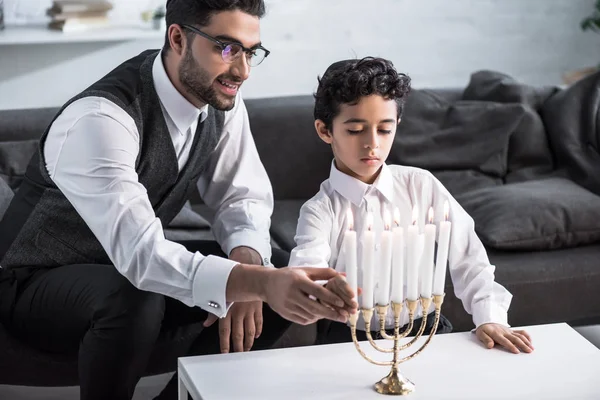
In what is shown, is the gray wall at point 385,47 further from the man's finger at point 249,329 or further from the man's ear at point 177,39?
the man's finger at point 249,329

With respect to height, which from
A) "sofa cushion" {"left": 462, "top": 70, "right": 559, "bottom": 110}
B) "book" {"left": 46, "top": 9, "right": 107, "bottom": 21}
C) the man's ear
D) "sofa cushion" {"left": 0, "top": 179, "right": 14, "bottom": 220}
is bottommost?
"sofa cushion" {"left": 0, "top": 179, "right": 14, "bottom": 220}

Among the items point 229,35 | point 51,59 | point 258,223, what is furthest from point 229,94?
point 51,59

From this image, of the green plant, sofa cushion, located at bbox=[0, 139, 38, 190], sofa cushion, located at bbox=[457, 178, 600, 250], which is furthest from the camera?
the green plant

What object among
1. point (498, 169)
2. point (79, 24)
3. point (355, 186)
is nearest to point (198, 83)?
point (355, 186)

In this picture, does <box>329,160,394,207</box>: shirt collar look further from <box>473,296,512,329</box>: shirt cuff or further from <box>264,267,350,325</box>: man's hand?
<box>264,267,350,325</box>: man's hand

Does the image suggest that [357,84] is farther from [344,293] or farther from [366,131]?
[344,293]

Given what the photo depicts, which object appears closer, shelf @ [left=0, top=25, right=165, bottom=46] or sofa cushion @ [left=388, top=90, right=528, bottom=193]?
sofa cushion @ [left=388, top=90, right=528, bottom=193]

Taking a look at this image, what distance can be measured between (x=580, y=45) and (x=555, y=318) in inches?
81.4

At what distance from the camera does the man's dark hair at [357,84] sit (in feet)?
7.08

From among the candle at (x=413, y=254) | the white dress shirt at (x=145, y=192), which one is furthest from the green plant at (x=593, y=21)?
the candle at (x=413, y=254)

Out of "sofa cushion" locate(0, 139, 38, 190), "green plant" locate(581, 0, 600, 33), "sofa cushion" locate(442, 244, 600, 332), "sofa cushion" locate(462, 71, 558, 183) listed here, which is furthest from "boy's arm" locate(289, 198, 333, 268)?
"green plant" locate(581, 0, 600, 33)

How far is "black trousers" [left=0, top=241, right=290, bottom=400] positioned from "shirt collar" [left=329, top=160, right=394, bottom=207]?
0.31 metres

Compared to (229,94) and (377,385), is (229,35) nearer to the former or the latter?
(229,94)

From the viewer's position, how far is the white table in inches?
70.2
